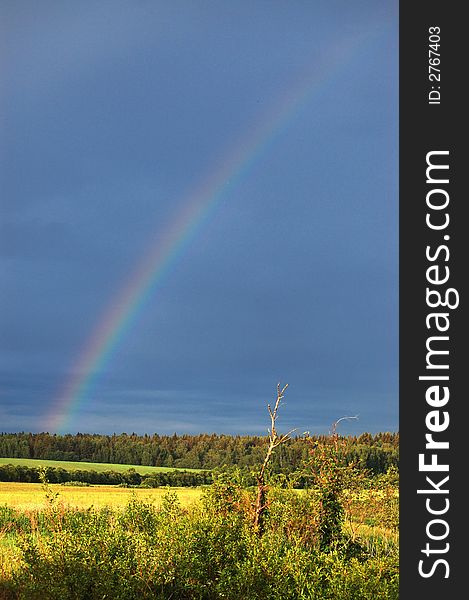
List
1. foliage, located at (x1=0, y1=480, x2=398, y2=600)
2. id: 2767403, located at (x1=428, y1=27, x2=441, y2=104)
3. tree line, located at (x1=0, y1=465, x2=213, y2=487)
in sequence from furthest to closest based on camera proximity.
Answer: tree line, located at (x1=0, y1=465, x2=213, y2=487) < foliage, located at (x1=0, y1=480, x2=398, y2=600) < id: 2767403, located at (x1=428, y1=27, x2=441, y2=104)

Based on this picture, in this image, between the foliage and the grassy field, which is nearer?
the foliage

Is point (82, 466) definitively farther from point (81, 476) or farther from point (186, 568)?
point (186, 568)

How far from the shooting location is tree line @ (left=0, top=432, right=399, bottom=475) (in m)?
14.0

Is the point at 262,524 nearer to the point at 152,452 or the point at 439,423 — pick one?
the point at 439,423

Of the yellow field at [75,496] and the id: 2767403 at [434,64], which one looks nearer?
the id: 2767403 at [434,64]

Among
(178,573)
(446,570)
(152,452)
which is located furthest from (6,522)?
(446,570)

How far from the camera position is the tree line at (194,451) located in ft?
46.0

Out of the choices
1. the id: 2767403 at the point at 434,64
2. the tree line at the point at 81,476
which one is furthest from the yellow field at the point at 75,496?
the id: 2767403 at the point at 434,64

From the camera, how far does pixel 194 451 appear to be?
18500mm

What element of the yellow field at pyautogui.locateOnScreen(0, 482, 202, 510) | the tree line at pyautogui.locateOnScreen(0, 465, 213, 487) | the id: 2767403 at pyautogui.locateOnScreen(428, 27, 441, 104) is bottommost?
the yellow field at pyautogui.locateOnScreen(0, 482, 202, 510)

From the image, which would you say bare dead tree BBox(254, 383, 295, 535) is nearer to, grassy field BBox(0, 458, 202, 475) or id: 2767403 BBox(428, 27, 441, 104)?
id: 2767403 BBox(428, 27, 441, 104)

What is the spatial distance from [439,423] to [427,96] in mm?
2765

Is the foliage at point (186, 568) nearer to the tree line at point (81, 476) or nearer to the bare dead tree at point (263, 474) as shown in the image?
the bare dead tree at point (263, 474)

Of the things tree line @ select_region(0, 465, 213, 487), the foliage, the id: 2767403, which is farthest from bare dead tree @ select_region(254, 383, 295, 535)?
tree line @ select_region(0, 465, 213, 487)
